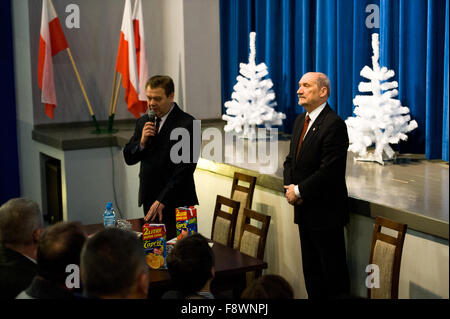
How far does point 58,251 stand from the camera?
7.46 feet

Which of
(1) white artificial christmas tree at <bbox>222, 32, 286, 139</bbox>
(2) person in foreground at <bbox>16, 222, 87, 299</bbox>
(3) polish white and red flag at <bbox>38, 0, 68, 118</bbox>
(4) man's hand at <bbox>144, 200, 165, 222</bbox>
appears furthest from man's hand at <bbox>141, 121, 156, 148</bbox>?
(3) polish white and red flag at <bbox>38, 0, 68, 118</bbox>

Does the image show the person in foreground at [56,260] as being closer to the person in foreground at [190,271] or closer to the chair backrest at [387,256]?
the person in foreground at [190,271]

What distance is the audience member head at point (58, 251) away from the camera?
2.23m

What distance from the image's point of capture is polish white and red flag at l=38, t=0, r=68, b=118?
611 cm

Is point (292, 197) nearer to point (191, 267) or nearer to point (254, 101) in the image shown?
point (191, 267)

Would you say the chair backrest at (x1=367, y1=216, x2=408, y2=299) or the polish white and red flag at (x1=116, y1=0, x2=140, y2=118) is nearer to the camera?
the chair backrest at (x1=367, y1=216, x2=408, y2=299)

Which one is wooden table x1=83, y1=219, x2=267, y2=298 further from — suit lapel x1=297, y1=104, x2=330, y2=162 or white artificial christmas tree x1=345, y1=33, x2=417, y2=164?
white artificial christmas tree x1=345, y1=33, x2=417, y2=164

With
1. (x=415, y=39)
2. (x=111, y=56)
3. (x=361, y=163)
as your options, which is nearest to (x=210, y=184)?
(x=361, y=163)

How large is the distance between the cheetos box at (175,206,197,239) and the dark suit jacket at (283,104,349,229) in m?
0.61

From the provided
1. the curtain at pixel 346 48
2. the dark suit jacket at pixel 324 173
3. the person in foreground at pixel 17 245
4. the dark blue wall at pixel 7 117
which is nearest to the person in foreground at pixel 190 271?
the person in foreground at pixel 17 245

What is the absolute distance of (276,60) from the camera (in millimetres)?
6055

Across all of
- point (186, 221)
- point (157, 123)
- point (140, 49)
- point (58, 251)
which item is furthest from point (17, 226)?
point (140, 49)

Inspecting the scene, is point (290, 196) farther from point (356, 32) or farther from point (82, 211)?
point (82, 211)

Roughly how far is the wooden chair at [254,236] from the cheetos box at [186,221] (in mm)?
364
